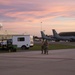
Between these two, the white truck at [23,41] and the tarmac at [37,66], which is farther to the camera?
the white truck at [23,41]

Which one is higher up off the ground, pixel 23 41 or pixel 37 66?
→ pixel 23 41

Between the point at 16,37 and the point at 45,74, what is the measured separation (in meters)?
30.5

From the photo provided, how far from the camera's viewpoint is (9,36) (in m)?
45.3

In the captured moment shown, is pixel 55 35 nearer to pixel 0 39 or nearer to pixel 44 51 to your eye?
pixel 0 39

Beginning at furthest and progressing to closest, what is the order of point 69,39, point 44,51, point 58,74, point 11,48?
point 69,39 < point 11,48 < point 44,51 < point 58,74

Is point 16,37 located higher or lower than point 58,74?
higher

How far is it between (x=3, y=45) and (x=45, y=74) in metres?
28.3

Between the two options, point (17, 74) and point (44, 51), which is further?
point (44, 51)

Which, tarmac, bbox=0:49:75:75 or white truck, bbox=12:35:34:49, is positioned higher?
white truck, bbox=12:35:34:49

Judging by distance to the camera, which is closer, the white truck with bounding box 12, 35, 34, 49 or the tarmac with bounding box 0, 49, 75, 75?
the tarmac with bounding box 0, 49, 75, 75

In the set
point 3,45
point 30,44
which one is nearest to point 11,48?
point 3,45

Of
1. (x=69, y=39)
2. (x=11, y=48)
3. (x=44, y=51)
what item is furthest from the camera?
(x=69, y=39)

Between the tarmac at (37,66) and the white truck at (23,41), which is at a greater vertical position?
the white truck at (23,41)

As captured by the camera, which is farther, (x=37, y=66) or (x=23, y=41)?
(x=23, y=41)
